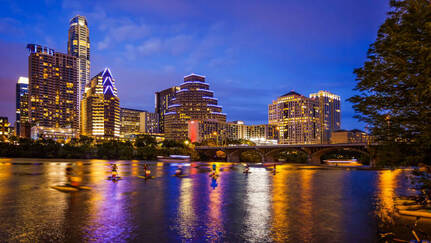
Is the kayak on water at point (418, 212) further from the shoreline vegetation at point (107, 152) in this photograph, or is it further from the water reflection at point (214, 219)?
the shoreline vegetation at point (107, 152)

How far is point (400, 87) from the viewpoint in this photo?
15406 millimetres

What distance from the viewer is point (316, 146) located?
10981 cm

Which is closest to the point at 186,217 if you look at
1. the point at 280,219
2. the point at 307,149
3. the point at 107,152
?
the point at 280,219

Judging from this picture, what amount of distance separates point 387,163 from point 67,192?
2393cm

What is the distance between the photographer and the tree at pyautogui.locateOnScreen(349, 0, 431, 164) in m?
13.7

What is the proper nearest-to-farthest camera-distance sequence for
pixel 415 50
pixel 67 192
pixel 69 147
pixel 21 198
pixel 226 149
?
pixel 415 50 → pixel 21 198 → pixel 67 192 → pixel 69 147 → pixel 226 149

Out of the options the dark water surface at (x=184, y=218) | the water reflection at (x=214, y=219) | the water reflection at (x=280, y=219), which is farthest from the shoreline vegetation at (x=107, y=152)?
the water reflection at (x=214, y=219)

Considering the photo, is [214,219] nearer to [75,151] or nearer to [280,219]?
[280,219]

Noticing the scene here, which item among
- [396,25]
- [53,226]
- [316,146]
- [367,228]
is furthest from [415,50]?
[316,146]

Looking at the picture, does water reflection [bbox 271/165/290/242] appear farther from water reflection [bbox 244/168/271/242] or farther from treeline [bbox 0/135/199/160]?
treeline [bbox 0/135/199/160]

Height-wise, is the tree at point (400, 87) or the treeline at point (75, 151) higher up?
the tree at point (400, 87)

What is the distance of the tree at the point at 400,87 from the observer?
13.7 m

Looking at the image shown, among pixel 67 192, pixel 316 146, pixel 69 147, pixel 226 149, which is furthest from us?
pixel 226 149

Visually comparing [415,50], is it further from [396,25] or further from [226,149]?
[226,149]
